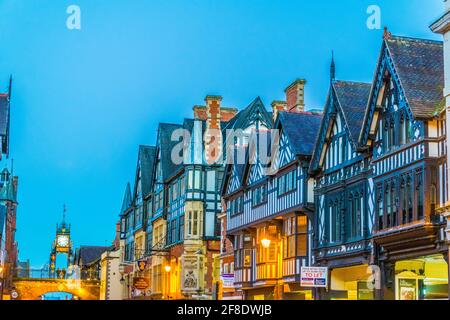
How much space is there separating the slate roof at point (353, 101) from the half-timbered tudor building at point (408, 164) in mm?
1662

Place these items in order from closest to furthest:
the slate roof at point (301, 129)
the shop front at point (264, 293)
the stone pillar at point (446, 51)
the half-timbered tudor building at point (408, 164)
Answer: the stone pillar at point (446, 51) → the half-timbered tudor building at point (408, 164) → the slate roof at point (301, 129) → the shop front at point (264, 293)

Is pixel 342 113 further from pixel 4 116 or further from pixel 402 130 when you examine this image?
pixel 4 116

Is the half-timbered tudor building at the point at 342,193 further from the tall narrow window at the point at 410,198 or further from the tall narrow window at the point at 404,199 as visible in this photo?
the tall narrow window at the point at 410,198

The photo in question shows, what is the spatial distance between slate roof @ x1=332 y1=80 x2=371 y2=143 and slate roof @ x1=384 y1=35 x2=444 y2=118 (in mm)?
3791

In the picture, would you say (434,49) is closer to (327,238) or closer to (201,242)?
(327,238)

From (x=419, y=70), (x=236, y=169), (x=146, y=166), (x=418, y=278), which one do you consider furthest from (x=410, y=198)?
(x=146, y=166)

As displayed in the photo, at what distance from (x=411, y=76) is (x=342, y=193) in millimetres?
6019

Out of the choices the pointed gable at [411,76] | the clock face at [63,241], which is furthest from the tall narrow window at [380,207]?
the clock face at [63,241]

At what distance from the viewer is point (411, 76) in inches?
993

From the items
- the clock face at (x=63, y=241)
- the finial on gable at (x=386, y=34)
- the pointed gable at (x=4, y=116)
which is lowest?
the clock face at (x=63, y=241)

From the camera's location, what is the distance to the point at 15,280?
83125 mm

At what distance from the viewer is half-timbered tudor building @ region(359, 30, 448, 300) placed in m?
23.1

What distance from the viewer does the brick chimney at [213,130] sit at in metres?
50.8
